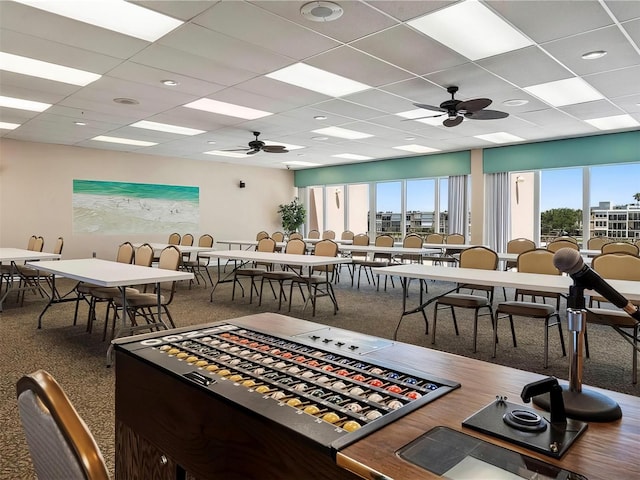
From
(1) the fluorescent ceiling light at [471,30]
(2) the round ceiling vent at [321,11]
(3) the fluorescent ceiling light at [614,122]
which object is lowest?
(3) the fluorescent ceiling light at [614,122]

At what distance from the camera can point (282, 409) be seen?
0.91m

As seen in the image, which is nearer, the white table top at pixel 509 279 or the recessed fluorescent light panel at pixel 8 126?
the white table top at pixel 509 279

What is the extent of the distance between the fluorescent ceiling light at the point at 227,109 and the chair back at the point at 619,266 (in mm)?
4531

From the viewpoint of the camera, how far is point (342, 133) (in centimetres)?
762

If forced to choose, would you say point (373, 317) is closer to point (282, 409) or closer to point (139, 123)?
point (282, 409)

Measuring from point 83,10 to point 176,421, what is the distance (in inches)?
131

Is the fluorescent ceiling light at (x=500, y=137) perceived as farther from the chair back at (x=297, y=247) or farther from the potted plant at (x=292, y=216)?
the potted plant at (x=292, y=216)

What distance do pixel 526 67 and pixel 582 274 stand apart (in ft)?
13.9

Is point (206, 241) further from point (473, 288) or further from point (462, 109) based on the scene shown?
point (473, 288)

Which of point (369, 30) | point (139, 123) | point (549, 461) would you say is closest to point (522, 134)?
point (369, 30)

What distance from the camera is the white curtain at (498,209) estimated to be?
889 cm

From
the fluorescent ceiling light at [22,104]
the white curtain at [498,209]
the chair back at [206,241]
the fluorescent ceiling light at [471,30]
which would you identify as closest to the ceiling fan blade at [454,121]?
the fluorescent ceiling light at [471,30]

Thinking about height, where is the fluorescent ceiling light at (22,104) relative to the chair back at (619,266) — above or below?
above

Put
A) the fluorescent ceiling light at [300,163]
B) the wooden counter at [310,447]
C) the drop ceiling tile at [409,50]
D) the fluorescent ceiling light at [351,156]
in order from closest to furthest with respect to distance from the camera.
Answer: the wooden counter at [310,447]
the drop ceiling tile at [409,50]
the fluorescent ceiling light at [351,156]
the fluorescent ceiling light at [300,163]
